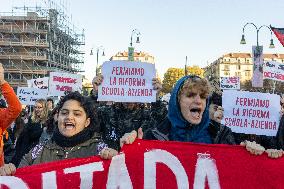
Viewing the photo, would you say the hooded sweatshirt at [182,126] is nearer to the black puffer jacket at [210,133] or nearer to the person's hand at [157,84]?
the black puffer jacket at [210,133]

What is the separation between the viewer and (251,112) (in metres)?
7.07

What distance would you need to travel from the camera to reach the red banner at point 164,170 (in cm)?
349

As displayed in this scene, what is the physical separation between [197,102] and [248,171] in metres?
0.60

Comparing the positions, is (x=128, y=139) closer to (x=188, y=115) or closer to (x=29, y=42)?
(x=188, y=115)

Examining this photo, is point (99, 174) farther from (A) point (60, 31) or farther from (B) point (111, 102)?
(A) point (60, 31)

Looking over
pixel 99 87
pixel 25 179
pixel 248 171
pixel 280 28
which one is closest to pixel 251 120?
pixel 99 87

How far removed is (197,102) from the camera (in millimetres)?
3527

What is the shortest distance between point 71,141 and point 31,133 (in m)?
3.58

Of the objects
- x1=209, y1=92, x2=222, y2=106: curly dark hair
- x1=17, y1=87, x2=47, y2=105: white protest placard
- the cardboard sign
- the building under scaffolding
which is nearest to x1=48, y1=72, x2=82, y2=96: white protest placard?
x1=17, y1=87, x2=47, y2=105: white protest placard

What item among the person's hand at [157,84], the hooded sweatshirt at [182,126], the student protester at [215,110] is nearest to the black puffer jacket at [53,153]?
the hooded sweatshirt at [182,126]

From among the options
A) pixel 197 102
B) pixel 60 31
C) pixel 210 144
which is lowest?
pixel 210 144

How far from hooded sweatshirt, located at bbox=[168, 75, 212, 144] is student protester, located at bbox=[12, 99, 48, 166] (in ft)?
11.5

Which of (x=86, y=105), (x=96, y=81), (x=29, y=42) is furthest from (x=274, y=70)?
(x=29, y=42)

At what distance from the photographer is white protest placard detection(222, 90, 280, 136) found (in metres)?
6.95
